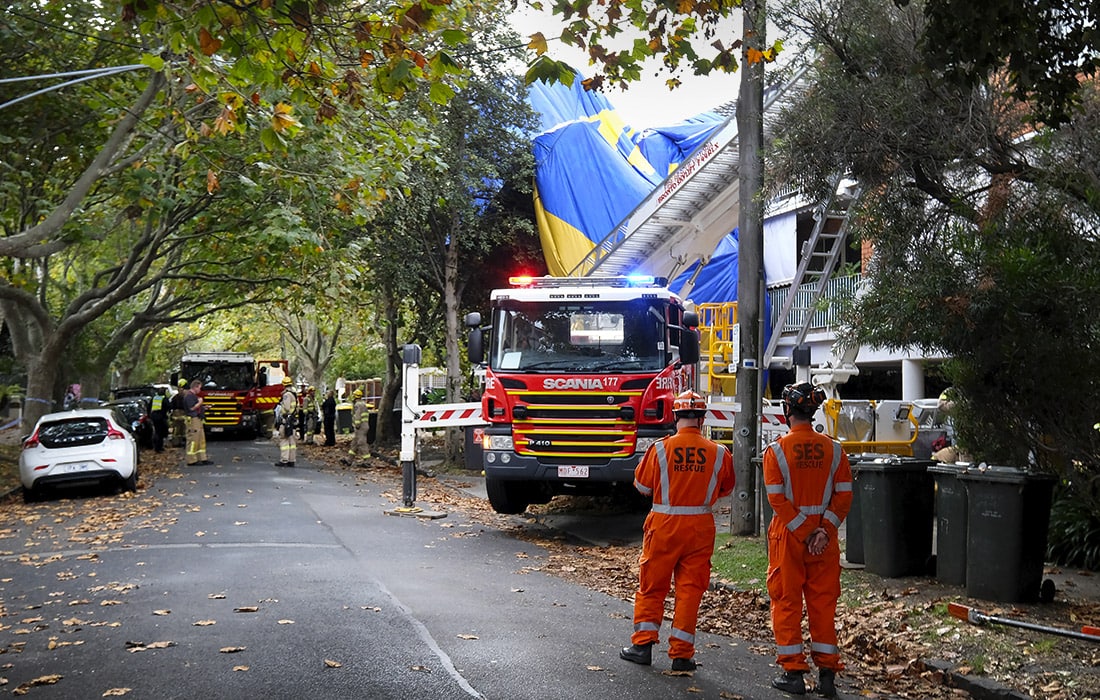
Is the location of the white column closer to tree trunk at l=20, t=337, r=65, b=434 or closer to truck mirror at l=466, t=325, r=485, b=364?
truck mirror at l=466, t=325, r=485, b=364

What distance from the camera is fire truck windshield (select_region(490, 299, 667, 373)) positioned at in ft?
43.1

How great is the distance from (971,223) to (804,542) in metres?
4.54

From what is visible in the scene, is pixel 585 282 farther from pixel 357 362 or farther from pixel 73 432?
pixel 357 362

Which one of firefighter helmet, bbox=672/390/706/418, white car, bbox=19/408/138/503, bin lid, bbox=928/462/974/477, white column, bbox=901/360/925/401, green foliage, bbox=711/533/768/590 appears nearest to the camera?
firefighter helmet, bbox=672/390/706/418

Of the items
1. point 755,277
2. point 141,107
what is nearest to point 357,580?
point 755,277

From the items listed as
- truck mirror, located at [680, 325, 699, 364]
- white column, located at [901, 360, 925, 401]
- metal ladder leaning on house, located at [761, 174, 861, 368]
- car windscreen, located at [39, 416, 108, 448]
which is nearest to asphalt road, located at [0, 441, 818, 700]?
truck mirror, located at [680, 325, 699, 364]

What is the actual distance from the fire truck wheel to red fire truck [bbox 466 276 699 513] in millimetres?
171

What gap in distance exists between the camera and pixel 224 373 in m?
35.9

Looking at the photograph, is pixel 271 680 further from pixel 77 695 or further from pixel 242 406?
pixel 242 406

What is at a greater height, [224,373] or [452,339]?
[452,339]

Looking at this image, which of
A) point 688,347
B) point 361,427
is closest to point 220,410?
point 361,427

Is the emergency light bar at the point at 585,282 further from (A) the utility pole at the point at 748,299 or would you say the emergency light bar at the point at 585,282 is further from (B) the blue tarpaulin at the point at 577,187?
(B) the blue tarpaulin at the point at 577,187

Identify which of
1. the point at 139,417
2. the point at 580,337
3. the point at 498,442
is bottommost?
the point at 139,417

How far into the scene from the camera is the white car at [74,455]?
17.4 metres
